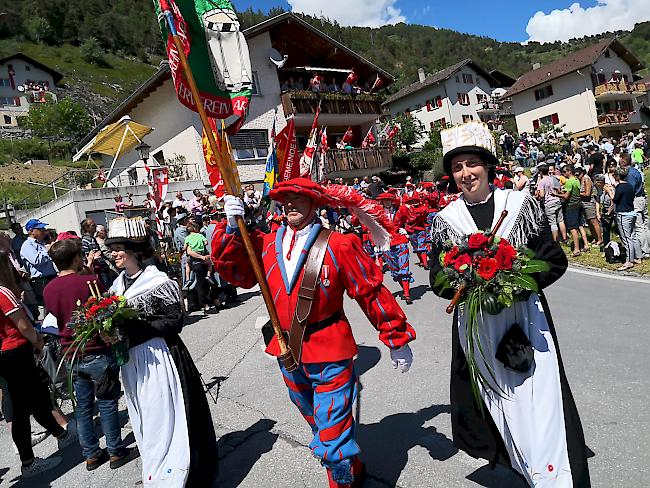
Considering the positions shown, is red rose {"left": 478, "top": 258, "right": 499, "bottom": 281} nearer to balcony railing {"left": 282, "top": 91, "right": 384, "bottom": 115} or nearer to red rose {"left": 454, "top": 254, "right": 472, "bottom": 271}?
red rose {"left": 454, "top": 254, "right": 472, "bottom": 271}

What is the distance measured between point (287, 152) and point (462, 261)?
23.2 feet

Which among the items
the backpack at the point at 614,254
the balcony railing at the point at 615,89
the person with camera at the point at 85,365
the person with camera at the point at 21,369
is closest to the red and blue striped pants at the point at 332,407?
the person with camera at the point at 85,365

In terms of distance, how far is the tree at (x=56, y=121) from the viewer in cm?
4928

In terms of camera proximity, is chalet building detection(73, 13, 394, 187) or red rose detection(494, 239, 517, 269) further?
chalet building detection(73, 13, 394, 187)

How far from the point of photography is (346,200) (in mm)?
3256

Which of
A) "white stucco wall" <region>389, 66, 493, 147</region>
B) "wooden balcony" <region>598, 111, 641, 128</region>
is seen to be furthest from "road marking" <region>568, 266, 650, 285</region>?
"wooden balcony" <region>598, 111, 641, 128</region>

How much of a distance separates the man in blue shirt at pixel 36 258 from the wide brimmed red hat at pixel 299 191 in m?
6.99

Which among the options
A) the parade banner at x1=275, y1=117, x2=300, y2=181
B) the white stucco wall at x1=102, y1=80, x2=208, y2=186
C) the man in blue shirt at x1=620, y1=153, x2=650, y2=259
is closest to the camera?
the man in blue shirt at x1=620, y1=153, x2=650, y2=259

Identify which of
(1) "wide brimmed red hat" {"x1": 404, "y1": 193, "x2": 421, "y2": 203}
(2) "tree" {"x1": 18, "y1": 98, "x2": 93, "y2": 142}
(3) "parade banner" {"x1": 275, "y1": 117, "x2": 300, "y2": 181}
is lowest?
(1) "wide brimmed red hat" {"x1": 404, "y1": 193, "x2": 421, "y2": 203}

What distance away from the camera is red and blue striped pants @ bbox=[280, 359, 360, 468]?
3039 millimetres

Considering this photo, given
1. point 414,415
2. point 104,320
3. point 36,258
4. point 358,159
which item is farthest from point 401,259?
point 358,159

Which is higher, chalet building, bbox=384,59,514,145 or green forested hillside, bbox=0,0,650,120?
green forested hillside, bbox=0,0,650,120

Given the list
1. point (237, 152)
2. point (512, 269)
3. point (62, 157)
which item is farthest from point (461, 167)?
point (62, 157)

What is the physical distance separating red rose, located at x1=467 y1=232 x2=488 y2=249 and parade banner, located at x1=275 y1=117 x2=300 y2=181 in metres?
6.57
